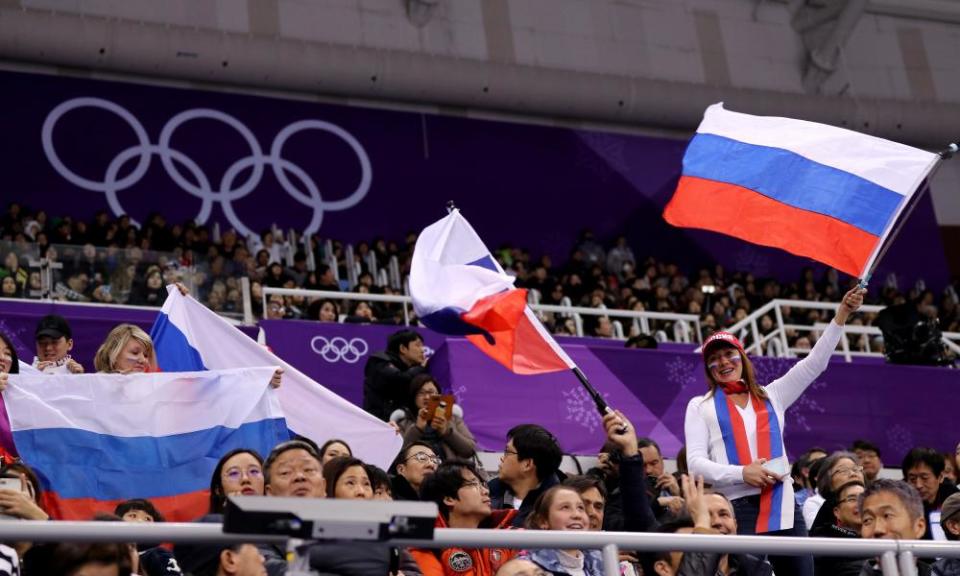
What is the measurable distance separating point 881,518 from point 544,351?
2300 mm

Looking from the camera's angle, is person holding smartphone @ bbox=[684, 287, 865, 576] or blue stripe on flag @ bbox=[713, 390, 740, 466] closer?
person holding smartphone @ bbox=[684, 287, 865, 576]

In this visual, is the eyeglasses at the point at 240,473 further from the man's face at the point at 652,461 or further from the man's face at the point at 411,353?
the man's face at the point at 411,353

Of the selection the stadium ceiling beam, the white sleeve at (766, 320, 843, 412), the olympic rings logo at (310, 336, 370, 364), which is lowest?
the white sleeve at (766, 320, 843, 412)

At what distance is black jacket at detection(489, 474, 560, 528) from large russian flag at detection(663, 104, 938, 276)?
1.76 m

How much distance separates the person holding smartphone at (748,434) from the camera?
732 cm

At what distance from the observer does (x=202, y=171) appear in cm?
2147

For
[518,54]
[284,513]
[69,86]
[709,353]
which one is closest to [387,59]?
[518,54]

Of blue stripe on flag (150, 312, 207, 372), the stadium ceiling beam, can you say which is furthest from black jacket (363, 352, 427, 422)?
the stadium ceiling beam

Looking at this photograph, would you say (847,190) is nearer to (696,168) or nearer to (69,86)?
(696,168)

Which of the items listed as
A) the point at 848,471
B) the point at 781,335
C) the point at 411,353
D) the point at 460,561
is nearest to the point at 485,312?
the point at 460,561

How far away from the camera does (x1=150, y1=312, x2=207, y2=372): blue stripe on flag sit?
9.72 metres

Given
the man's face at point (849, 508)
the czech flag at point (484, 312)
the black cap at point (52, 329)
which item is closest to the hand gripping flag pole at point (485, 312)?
the czech flag at point (484, 312)

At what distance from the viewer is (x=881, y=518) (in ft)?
21.9

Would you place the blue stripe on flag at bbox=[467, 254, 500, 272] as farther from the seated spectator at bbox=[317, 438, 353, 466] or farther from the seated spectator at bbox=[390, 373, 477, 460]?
the seated spectator at bbox=[317, 438, 353, 466]
